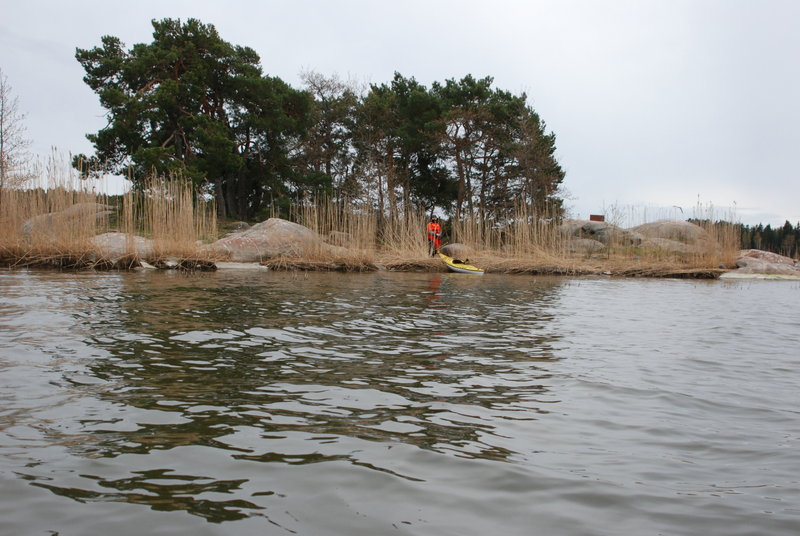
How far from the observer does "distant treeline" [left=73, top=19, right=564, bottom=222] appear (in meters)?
22.6

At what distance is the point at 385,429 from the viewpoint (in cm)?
258

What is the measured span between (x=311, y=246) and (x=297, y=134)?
1308 cm

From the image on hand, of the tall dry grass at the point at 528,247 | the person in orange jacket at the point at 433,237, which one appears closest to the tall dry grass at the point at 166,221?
the tall dry grass at the point at 528,247

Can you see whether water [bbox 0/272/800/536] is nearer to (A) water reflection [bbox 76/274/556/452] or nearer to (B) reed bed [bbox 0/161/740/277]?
(A) water reflection [bbox 76/274/556/452]

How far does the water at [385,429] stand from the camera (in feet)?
5.94

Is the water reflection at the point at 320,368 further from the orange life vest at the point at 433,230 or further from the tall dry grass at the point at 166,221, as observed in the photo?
the orange life vest at the point at 433,230

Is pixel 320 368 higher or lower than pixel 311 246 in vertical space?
lower

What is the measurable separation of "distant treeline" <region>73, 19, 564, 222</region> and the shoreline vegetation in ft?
9.12

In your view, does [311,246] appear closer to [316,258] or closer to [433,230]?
Answer: [316,258]

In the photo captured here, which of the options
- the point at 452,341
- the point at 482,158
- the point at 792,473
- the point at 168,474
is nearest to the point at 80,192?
the point at 452,341

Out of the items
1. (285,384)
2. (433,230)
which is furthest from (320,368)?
(433,230)

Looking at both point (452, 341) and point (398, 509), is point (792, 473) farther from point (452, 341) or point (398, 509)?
point (452, 341)

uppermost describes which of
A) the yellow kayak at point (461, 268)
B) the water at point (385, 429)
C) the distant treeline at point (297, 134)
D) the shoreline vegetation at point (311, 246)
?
the distant treeline at point (297, 134)

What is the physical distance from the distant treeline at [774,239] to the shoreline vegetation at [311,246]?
6.90 m
